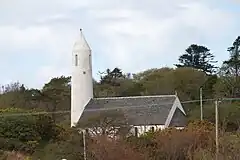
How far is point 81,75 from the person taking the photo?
59.3 metres

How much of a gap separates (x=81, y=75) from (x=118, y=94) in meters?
7.79

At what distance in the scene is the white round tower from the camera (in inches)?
2304

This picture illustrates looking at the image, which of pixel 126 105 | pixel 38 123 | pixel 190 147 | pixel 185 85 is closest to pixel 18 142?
pixel 38 123

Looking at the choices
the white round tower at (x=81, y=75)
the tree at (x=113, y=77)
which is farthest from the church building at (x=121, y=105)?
the tree at (x=113, y=77)

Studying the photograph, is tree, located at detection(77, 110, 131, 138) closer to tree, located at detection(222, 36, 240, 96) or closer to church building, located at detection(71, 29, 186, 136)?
church building, located at detection(71, 29, 186, 136)

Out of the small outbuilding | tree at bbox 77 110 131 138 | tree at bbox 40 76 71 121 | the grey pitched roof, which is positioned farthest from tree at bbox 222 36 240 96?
tree at bbox 40 76 71 121

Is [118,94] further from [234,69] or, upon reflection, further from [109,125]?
[109,125]

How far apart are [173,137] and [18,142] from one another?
34.9 feet

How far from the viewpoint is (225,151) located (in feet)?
71.0

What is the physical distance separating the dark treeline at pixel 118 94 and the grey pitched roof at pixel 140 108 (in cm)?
211

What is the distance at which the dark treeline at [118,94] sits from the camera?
34.8 m

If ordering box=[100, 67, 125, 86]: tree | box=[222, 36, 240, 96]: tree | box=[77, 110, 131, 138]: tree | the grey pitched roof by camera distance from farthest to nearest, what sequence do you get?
box=[100, 67, 125, 86]: tree → box=[222, 36, 240, 96]: tree → the grey pitched roof → box=[77, 110, 131, 138]: tree

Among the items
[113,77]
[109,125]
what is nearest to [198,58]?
[113,77]

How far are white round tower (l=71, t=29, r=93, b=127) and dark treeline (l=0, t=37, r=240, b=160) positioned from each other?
83.9 inches
